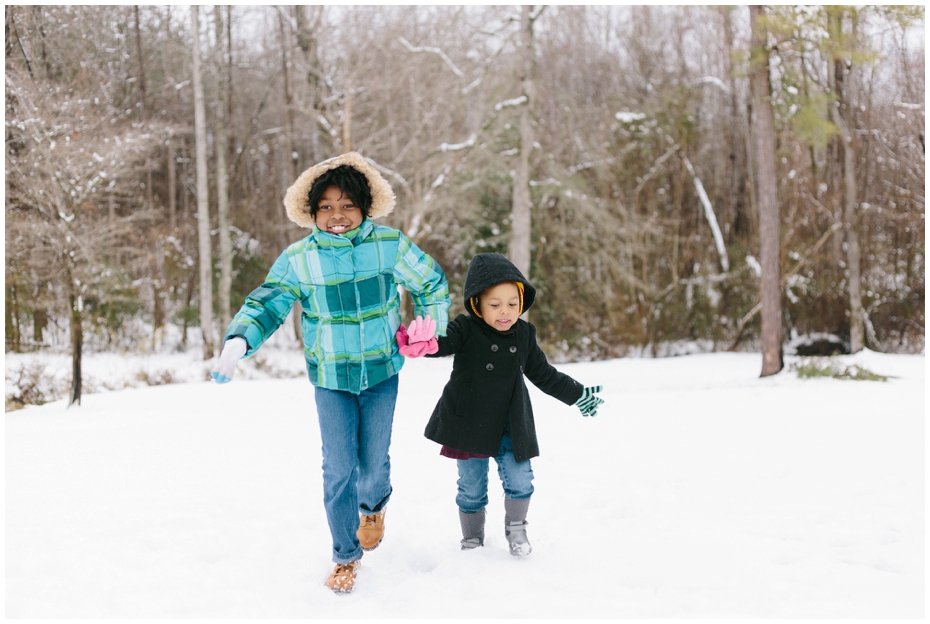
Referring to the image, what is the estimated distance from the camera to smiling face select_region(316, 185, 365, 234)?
2902 mm

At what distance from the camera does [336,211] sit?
9.53 ft

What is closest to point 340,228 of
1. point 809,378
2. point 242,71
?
point 809,378

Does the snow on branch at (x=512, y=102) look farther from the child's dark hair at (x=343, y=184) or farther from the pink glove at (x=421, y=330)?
the pink glove at (x=421, y=330)

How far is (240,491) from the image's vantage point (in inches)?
170

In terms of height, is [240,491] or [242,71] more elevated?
[242,71]

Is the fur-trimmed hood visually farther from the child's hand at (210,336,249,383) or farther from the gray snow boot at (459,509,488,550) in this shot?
the gray snow boot at (459,509,488,550)

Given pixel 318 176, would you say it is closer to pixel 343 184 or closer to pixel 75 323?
pixel 343 184

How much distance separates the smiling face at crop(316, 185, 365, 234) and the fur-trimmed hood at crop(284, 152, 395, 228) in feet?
0.30

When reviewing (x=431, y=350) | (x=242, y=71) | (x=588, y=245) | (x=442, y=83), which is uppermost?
(x=242, y=71)

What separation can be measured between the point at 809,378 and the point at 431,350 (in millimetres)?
9076

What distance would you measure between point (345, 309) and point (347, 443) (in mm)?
555

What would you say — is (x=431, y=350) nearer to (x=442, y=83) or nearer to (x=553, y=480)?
(x=553, y=480)

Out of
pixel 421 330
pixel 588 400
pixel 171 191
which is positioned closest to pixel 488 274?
pixel 421 330

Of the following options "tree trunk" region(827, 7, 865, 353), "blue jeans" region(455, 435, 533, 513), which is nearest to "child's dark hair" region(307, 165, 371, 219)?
"blue jeans" region(455, 435, 533, 513)
